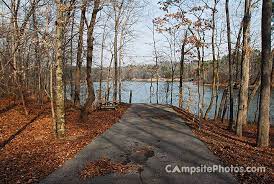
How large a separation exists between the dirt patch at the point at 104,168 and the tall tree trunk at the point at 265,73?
18.2 ft

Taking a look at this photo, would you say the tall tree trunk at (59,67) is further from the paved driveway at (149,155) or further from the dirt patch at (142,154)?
the dirt patch at (142,154)

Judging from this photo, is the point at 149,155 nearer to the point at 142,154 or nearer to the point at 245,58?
the point at 142,154

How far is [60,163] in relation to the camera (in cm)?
824

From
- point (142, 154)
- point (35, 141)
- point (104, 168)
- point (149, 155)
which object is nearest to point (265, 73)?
point (149, 155)

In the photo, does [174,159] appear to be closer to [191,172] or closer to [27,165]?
[191,172]

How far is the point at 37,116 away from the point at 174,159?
10.2 meters

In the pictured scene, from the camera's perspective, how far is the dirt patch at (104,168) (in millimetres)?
7267

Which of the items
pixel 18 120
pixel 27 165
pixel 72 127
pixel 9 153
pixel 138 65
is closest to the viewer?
pixel 27 165

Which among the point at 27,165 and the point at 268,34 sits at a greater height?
the point at 268,34

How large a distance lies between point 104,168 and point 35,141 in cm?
442

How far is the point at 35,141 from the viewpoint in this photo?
10.9 meters

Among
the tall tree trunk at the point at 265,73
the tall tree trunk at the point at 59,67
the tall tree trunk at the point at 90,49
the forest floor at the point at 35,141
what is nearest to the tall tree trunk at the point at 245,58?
the tall tree trunk at the point at 265,73

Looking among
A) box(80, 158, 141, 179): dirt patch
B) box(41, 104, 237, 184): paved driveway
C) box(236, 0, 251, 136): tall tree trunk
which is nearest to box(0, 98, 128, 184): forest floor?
box(41, 104, 237, 184): paved driveway

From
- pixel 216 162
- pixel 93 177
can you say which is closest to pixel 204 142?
pixel 216 162
